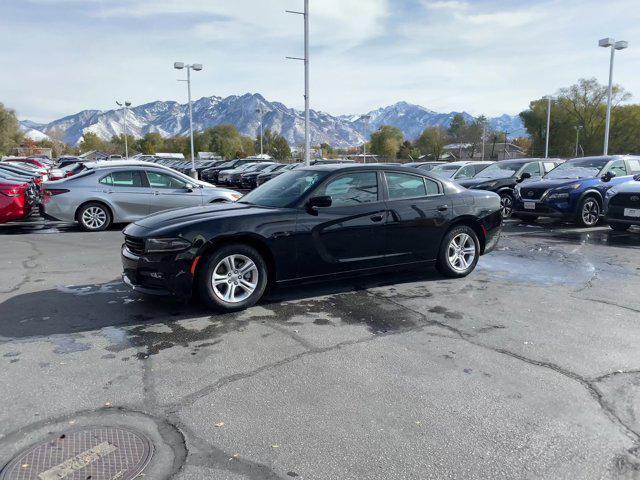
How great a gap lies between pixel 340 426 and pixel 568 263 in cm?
615

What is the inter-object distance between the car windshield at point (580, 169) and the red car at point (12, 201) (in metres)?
12.4

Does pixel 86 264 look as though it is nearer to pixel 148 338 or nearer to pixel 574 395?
pixel 148 338

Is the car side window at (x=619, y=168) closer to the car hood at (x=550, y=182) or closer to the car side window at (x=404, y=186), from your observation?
the car hood at (x=550, y=182)

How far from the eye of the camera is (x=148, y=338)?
4617 millimetres

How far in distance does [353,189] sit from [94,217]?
25.2 ft

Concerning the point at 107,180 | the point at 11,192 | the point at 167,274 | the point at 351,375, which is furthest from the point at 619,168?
the point at 11,192

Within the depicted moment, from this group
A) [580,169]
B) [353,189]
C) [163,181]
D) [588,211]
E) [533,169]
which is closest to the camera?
[353,189]

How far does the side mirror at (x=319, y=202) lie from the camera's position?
569cm

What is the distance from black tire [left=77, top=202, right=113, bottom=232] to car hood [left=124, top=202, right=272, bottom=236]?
6.39 m

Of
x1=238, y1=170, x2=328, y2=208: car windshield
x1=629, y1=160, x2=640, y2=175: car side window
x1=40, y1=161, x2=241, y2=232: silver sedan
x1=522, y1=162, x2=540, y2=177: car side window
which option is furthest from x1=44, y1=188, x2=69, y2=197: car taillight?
x1=629, y1=160, x2=640, y2=175: car side window

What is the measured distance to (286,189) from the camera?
6.23m

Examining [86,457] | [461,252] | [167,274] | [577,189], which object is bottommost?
[86,457]

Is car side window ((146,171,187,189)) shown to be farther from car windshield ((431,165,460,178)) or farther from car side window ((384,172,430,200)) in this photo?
car windshield ((431,165,460,178))

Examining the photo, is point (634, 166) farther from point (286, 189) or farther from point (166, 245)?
point (166, 245)
